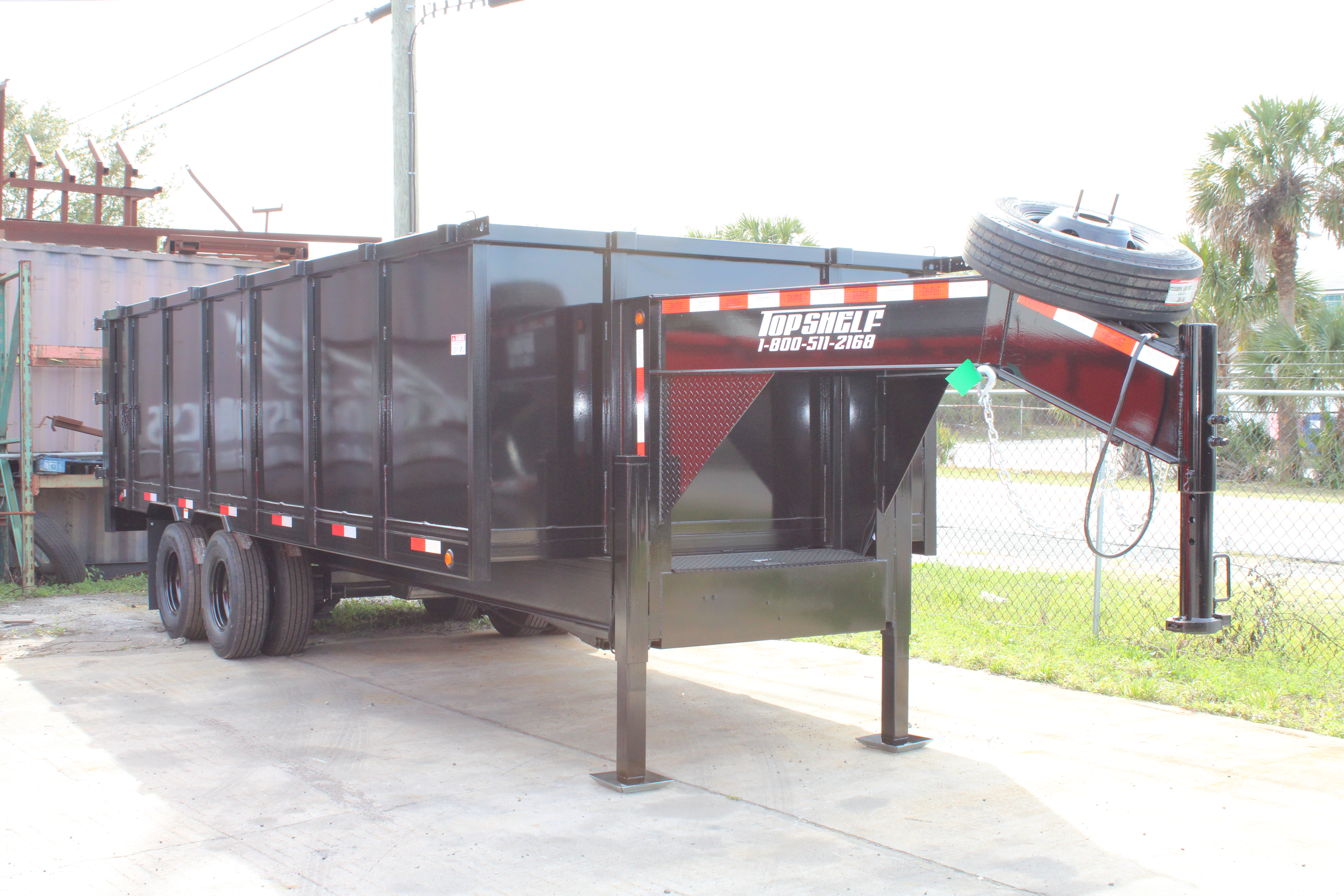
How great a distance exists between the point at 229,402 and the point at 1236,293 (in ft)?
81.6

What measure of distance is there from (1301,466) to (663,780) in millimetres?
9472

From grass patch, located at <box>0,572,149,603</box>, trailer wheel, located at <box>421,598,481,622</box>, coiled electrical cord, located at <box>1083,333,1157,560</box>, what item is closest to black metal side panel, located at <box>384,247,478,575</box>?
coiled electrical cord, located at <box>1083,333,1157,560</box>

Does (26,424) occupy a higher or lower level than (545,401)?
lower

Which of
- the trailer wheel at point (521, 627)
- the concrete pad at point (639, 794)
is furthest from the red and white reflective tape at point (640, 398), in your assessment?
the trailer wheel at point (521, 627)

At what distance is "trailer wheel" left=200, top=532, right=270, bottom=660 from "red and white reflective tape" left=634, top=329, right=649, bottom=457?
4130 millimetres

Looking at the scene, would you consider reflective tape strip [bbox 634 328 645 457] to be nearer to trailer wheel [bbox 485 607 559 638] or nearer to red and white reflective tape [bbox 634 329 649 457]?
red and white reflective tape [bbox 634 329 649 457]

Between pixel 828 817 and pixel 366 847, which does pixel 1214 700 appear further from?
pixel 366 847

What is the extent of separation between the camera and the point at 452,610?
31.8ft

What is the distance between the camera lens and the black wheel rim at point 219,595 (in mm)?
8805

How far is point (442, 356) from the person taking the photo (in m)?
5.75

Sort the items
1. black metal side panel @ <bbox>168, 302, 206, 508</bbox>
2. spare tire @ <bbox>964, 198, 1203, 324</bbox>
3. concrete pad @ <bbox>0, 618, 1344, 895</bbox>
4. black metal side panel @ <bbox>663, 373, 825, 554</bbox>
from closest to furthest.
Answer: spare tire @ <bbox>964, 198, 1203, 324</bbox> < concrete pad @ <bbox>0, 618, 1344, 895</bbox> < black metal side panel @ <bbox>663, 373, 825, 554</bbox> < black metal side panel @ <bbox>168, 302, 206, 508</bbox>

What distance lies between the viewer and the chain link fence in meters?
7.97

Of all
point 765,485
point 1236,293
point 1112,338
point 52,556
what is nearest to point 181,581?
point 52,556

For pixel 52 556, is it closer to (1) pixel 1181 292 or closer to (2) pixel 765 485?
(2) pixel 765 485
